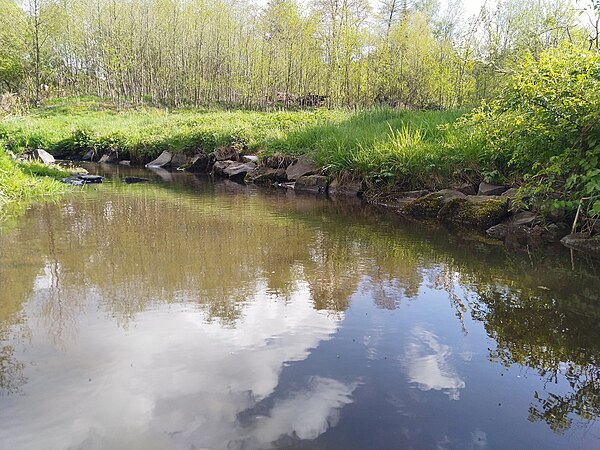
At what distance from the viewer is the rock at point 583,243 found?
161 inches

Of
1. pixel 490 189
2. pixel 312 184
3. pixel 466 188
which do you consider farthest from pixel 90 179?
pixel 490 189

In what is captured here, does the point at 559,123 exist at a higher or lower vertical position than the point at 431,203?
higher

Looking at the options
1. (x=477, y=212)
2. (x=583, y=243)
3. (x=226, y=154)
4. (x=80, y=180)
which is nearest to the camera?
(x=583, y=243)

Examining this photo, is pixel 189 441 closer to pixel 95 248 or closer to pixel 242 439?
pixel 242 439

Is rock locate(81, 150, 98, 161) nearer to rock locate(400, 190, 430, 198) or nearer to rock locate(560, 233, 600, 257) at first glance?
rock locate(400, 190, 430, 198)

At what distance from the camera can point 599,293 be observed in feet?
9.54

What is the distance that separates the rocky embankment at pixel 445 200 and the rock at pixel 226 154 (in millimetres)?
653

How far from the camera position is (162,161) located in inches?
507

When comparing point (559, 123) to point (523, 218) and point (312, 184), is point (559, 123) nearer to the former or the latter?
point (523, 218)

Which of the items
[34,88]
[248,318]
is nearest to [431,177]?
[248,318]

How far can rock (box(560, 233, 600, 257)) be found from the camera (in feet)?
13.4

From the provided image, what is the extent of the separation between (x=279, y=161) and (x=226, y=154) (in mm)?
2299

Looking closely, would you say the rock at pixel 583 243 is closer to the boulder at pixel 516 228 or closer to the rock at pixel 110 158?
the boulder at pixel 516 228

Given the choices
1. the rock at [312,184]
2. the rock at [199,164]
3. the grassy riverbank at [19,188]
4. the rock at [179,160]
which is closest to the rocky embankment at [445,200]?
the rock at [312,184]
